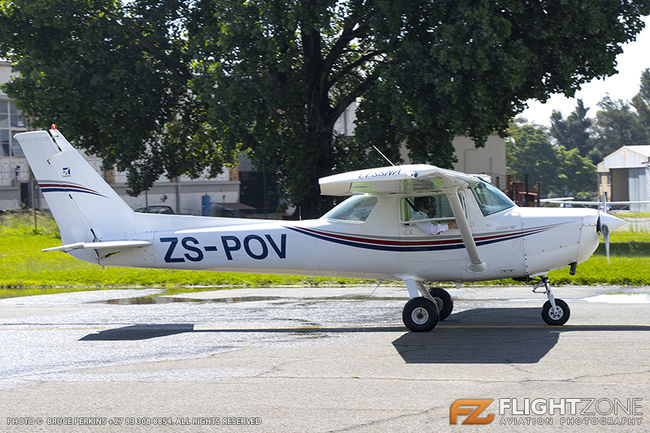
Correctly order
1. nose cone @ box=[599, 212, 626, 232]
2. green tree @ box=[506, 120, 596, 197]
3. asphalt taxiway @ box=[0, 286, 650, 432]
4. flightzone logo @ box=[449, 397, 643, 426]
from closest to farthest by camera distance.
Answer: flightzone logo @ box=[449, 397, 643, 426] < asphalt taxiway @ box=[0, 286, 650, 432] < nose cone @ box=[599, 212, 626, 232] < green tree @ box=[506, 120, 596, 197]

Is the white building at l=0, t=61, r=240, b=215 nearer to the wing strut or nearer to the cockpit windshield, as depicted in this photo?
the cockpit windshield

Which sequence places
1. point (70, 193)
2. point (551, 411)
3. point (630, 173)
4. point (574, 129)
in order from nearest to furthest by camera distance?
point (551, 411) → point (70, 193) → point (630, 173) → point (574, 129)

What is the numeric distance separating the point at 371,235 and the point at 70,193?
14.8ft

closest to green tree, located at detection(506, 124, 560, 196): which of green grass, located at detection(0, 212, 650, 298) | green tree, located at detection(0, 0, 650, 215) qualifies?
green tree, located at detection(0, 0, 650, 215)

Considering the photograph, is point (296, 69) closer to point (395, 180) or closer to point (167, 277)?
point (167, 277)

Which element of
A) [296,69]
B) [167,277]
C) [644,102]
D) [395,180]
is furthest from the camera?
[644,102]

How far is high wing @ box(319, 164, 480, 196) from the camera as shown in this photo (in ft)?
28.9

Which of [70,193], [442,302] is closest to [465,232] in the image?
[442,302]

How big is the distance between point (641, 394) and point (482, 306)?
5.78 metres

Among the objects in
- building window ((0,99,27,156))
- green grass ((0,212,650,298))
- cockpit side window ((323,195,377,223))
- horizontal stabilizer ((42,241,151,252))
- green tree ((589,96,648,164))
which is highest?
green tree ((589,96,648,164))

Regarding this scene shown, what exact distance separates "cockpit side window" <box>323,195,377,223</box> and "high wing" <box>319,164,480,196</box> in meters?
0.37

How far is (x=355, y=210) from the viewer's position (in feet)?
35.2

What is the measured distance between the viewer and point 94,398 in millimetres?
6750

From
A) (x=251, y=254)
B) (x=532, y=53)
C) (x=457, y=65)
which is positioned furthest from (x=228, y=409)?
(x=532, y=53)
